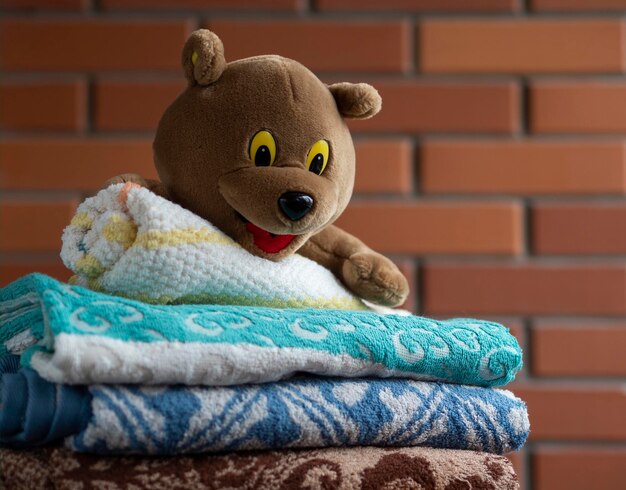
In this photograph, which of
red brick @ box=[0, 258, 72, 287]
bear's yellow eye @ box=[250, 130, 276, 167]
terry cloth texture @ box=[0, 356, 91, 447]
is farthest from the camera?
red brick @ box=[0, 258, 72, 287]

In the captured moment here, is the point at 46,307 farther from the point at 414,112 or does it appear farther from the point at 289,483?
the point at 414,112

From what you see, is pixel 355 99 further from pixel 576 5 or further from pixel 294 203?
pixel 576 5

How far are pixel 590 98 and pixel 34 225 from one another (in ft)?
2.28

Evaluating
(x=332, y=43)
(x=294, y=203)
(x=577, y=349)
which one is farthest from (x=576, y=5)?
(x=294, y=203)

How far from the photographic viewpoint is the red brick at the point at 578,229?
0.93 metres

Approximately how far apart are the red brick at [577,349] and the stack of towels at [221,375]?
41 cm

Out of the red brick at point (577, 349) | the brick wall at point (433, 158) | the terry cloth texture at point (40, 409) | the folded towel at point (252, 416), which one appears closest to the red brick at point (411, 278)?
the brick wall at point (433, 158)

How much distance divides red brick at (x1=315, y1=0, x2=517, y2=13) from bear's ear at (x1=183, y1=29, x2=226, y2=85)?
46 centimetres

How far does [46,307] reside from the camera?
408 millimetres

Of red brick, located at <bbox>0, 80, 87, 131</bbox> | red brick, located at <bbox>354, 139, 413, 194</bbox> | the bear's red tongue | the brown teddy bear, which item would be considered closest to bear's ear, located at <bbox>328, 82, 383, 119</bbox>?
the brown teddy bear

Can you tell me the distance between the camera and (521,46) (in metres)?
0.95

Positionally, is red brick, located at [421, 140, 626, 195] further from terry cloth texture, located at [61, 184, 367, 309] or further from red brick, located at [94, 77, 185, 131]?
terry cloth texture, located at [61, 184, 367, 309]

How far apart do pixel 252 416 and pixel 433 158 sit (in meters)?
0.57

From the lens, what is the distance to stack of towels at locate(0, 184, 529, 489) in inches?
16.0
